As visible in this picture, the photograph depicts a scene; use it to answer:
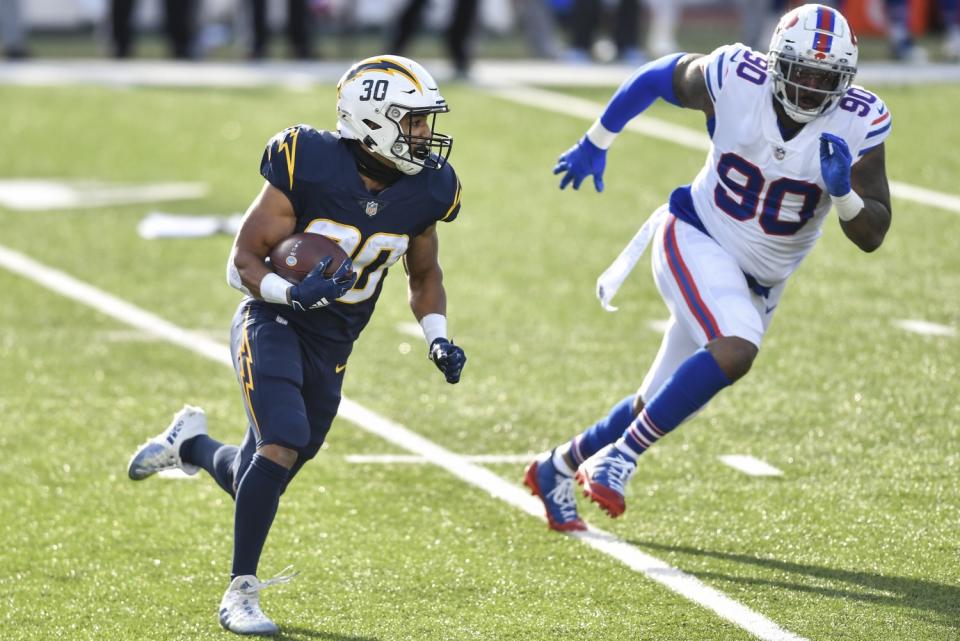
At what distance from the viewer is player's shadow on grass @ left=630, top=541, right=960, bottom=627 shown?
502 cm

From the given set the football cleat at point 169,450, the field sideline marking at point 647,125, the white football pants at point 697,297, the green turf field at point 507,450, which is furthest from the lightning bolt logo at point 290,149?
the field sideline marking at point 647,125

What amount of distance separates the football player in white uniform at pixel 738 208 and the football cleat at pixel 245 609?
42.9 inches

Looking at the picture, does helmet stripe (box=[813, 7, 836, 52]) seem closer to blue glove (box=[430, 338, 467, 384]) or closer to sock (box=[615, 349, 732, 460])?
sock (box=[615, 349, 732, 460])

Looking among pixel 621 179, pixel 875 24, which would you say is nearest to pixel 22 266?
pixel 621 179

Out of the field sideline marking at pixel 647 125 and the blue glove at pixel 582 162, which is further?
the field sideline marking at pixel 647 125

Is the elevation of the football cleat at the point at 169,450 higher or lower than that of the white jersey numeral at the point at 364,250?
lower

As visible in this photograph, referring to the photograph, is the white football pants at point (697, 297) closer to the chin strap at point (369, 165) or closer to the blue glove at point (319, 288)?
the chin strap at point (369, 165)

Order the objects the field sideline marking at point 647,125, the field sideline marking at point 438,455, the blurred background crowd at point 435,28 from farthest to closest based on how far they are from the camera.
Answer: the blurred background crowd at point 435,28 → the field sideline marking at point 647,125 → the field sideline marking at point 438,455

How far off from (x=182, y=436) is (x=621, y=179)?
706 cm

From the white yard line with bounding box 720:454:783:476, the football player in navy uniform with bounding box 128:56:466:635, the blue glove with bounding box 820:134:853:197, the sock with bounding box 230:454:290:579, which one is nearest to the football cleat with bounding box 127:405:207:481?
the football player in navy uniform with bounding box 128:56:466:635

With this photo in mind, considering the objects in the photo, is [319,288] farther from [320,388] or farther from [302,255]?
[320,388]

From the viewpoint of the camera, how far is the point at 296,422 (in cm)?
493

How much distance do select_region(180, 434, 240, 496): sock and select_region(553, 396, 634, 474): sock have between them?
3.81 feet

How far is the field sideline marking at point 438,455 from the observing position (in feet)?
16.6
